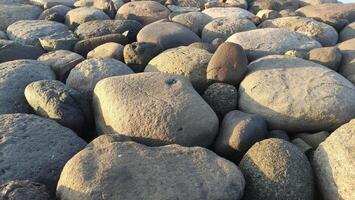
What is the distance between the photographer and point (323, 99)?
3.61 m

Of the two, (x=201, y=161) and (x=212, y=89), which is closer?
(x=201, y=161)

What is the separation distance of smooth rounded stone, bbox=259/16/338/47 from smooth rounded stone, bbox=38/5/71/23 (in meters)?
3.17

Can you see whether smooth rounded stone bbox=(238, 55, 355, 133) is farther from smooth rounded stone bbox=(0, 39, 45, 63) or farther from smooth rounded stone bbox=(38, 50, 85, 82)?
smooth rounded stone bbox=(0, 39, 45, 63)

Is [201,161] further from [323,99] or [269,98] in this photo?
[323,99]

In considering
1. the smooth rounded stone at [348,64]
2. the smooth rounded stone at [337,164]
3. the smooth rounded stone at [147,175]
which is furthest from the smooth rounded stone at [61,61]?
the smooth rounded stone at [348,64]

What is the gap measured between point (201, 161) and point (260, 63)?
5.17ft

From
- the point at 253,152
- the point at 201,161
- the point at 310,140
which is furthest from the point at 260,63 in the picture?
the point at 201,161

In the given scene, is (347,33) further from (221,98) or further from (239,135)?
(239,135)

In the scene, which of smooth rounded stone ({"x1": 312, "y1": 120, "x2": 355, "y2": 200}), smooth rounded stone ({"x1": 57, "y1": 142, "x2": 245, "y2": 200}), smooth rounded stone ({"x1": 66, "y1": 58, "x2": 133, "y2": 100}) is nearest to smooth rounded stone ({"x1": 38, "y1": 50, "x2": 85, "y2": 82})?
smooth rounded stone ({"x1": 66, "y1": 58, "x2": 133, "y2": 100})

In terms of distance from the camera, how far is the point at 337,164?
9.77ft

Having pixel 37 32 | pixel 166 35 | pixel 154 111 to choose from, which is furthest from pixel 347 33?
pixel 37 32

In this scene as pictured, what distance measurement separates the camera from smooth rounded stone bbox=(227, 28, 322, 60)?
4723 millimetres

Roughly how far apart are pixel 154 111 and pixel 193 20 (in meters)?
3.02

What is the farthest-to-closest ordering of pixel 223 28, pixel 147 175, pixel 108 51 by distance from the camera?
pixel 223 28
pixel 108 51
pixel 147 175
